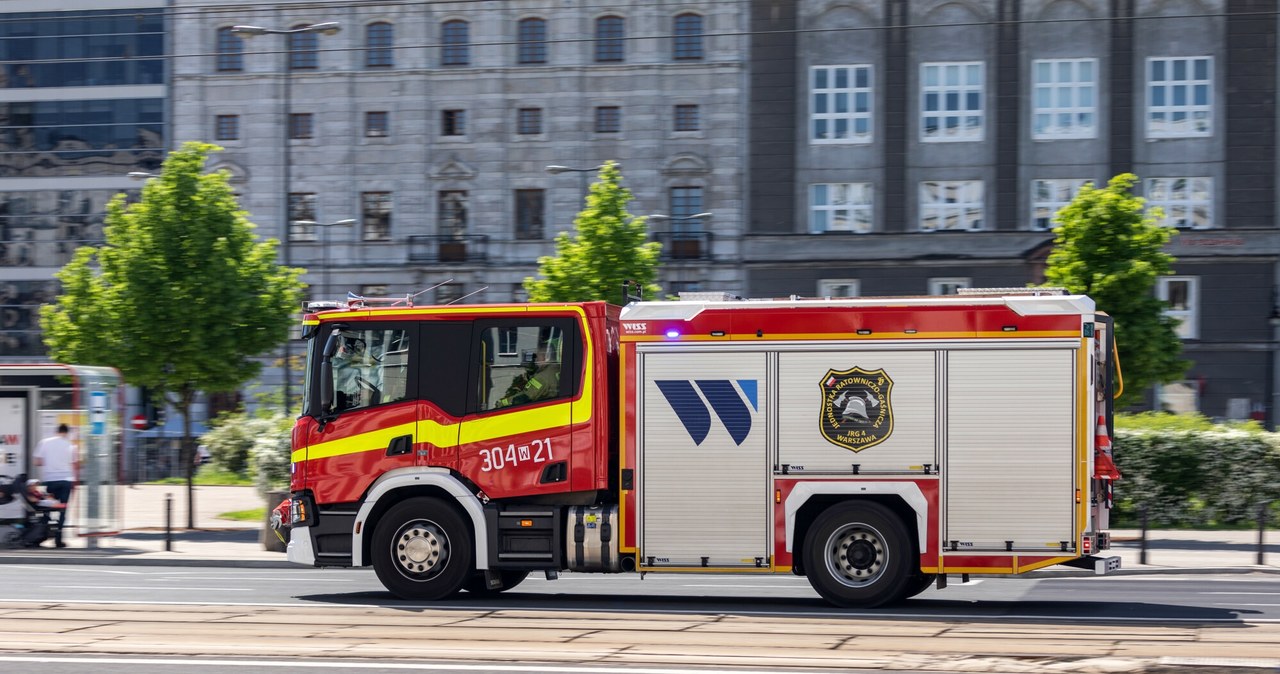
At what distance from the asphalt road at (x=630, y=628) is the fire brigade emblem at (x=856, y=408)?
1560 millimetres

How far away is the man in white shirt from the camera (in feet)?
69.6

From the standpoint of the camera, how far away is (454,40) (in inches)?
2029

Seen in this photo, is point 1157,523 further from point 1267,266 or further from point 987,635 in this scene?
point 1267,266

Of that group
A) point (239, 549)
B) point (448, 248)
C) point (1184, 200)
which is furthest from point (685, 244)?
point (239, 549)

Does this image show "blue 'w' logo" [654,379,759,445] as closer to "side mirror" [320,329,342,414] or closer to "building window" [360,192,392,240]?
"side mirror" [320,329,342,414]

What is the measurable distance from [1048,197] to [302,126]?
25.9 m

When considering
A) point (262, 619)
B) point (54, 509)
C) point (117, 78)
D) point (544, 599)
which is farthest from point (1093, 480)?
point (117, 78)

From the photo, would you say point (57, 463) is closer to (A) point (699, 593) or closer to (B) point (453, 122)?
(A) point (699, 593)

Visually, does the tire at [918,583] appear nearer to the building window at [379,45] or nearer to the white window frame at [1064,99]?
the white window frame at [1064,99]

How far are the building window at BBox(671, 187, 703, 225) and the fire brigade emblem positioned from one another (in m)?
36.7

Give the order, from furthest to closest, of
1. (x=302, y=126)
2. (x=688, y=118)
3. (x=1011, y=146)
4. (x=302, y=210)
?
1. (x=302, y=210)
2. (x=302, y=126)
3. (x=688, y=118)
4. (x=1011, y=146)

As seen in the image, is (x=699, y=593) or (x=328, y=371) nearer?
(x=328, y=371)

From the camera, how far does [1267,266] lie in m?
44.9

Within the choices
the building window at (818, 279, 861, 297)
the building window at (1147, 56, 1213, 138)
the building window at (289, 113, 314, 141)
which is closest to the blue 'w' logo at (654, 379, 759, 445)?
the building window at (818, 279, 861, 297)
